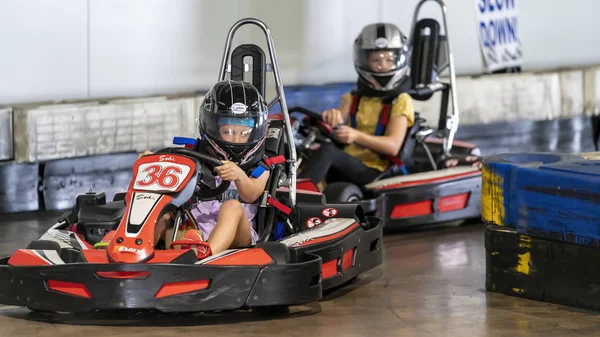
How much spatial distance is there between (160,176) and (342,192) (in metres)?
1.97

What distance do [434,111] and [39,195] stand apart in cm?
308


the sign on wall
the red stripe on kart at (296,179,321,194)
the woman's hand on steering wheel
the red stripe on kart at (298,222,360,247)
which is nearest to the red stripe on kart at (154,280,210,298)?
the red stripe on kart at (298,222,360,247)

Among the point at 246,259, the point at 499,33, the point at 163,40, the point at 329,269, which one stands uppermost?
the point at 499,33

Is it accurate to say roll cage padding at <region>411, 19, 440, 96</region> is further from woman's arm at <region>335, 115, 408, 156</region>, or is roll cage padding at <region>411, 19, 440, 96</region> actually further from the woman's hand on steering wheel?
the woman's hand on steering wheel

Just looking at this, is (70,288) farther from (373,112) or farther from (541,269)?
(373,112)

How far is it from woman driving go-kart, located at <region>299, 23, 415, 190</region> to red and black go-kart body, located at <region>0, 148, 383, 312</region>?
1830 mm

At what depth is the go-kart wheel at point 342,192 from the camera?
637cm

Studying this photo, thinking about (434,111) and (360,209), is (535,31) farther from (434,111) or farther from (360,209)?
(360,209)

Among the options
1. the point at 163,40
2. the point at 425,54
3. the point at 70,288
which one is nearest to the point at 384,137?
the point at 425,54

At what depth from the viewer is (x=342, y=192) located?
21.0 ft

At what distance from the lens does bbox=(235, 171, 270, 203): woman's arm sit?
15.8 ft

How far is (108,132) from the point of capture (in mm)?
7410

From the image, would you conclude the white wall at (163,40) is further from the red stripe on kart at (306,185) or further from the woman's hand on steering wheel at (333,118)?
the red stripe on kart at (306,185)

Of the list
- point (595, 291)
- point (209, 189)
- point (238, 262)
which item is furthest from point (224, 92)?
point (595, 291)
